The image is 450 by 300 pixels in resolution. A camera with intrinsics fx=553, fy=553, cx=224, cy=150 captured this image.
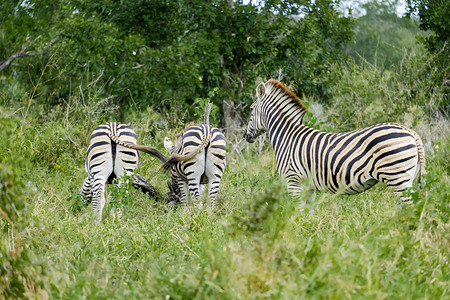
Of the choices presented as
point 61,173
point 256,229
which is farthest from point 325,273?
point 61,173

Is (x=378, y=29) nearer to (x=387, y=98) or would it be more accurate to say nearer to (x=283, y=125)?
(x=387, y=98)

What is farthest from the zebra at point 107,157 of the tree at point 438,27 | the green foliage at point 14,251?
the tree at point 438,27

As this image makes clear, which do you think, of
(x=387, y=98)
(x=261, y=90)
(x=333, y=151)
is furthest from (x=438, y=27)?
(x=333, y=151)

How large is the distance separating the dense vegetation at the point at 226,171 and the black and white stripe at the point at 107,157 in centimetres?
32

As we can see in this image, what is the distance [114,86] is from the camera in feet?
41.2

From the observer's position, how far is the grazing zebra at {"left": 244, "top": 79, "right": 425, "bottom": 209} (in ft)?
18.8

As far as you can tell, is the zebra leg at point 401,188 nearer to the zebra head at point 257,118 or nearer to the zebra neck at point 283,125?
the zebra neck at point 283,125

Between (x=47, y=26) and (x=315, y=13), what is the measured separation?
8.03m

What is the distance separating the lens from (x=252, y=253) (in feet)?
11.2

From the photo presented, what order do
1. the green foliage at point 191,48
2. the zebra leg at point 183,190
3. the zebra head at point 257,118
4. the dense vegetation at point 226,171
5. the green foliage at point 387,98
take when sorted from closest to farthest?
the dense vegetation at point 226,171 < the zebra head at point 257,118 < the zebra leg at point 183,190 < the green foliage at point 387,98 < the green foliage at point 191,48

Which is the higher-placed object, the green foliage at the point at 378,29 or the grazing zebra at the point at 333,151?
the green foliage at the point at 378,29

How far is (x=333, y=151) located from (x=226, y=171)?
11.2ft

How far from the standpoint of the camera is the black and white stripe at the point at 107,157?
6.97 metres

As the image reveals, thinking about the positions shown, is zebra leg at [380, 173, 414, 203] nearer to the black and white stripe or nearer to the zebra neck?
the zebra neck
